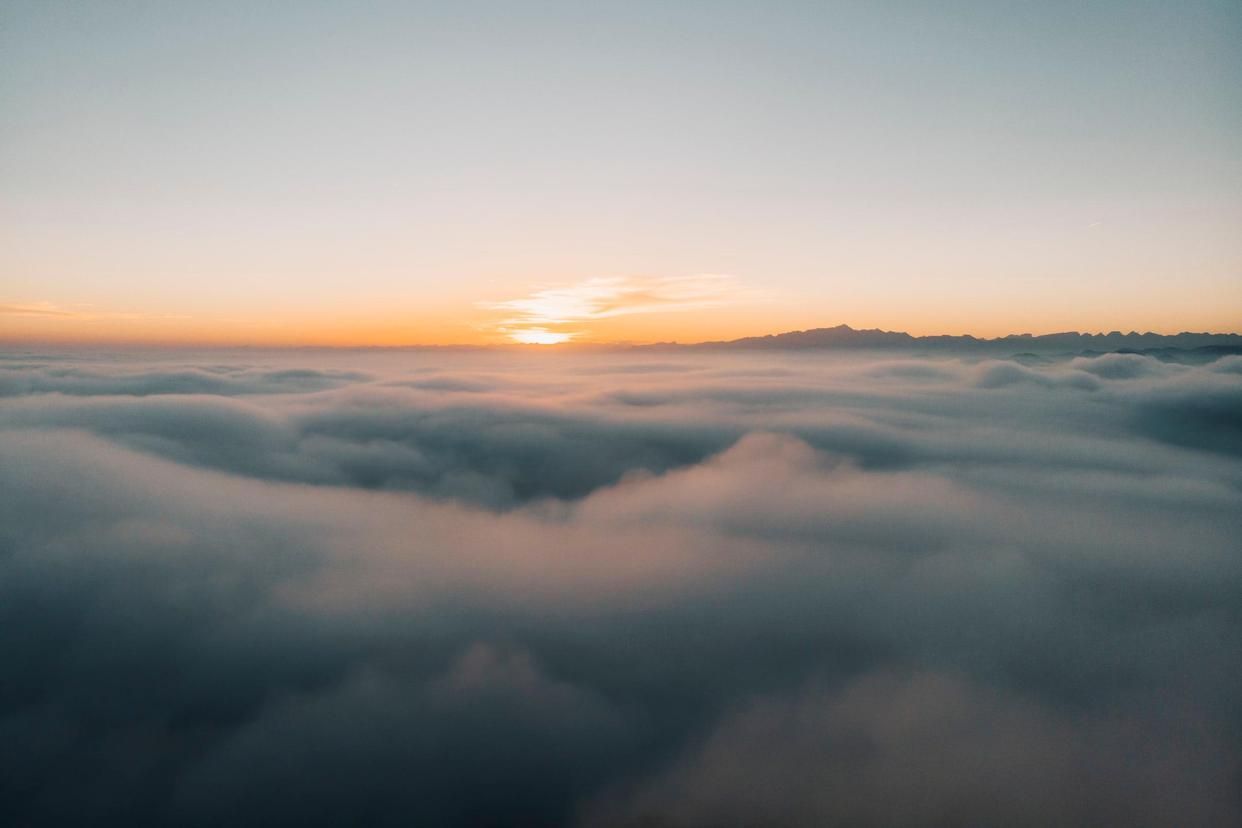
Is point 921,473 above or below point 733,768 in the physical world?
above

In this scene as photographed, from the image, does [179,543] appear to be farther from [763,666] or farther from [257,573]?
[763,666]

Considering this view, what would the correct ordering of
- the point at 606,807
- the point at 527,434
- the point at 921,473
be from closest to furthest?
the point at 606,807 → the point at 921,473 → the point at 527,434

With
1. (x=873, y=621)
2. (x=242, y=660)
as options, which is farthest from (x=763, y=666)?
(x=242, y=660)

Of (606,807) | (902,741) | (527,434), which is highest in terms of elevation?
(527,434)

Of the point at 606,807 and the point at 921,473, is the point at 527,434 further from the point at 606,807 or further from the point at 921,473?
the point at 606,807

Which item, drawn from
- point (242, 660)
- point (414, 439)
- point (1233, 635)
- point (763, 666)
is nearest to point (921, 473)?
point (1233, 635)

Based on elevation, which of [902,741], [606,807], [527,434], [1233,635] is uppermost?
[527,434]

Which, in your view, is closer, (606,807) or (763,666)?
(606,807)

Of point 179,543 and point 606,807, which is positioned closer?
point 606,807

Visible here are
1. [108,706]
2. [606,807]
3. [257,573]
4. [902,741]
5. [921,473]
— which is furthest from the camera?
[921,473]
